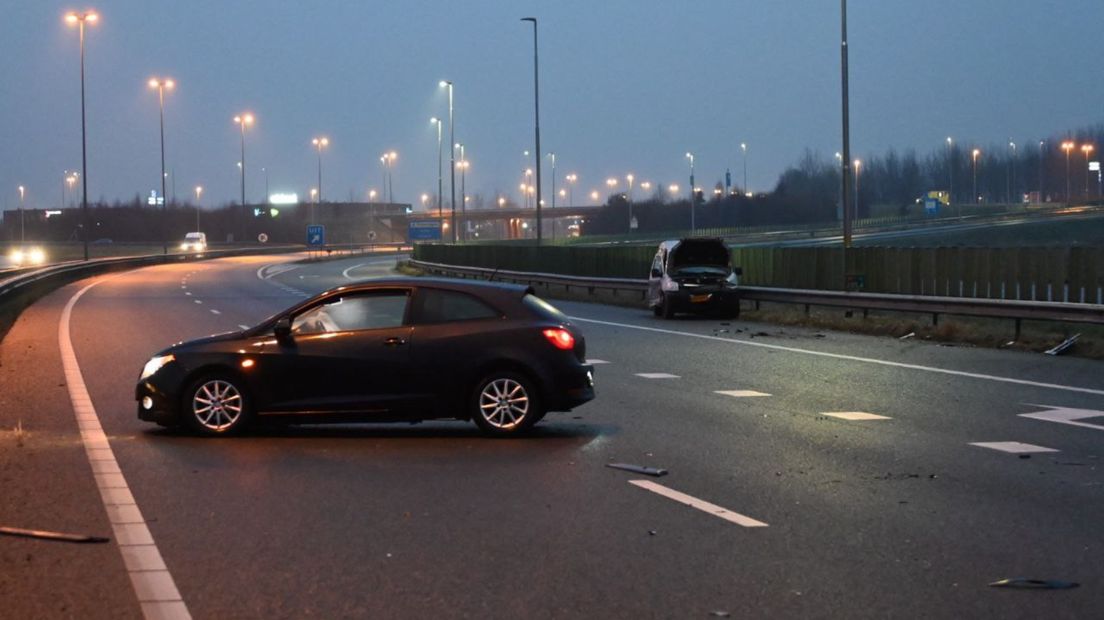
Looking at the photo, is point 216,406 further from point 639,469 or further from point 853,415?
point 853,415

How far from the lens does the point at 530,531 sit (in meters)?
8.50

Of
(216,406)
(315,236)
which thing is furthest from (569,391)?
(315,236)

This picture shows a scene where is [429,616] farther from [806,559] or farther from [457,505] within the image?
[457,505]

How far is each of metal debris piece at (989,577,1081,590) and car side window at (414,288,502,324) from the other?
21.0ft

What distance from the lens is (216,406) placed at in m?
12.7

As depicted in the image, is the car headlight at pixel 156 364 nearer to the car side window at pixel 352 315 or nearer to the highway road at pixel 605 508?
the highway road at pixel 605 508

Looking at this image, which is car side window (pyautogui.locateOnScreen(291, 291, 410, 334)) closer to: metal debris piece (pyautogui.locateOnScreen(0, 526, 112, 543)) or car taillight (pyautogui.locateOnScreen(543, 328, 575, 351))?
car taillight (pyautogui.locateOnScreen(543, 328, 575, 351))

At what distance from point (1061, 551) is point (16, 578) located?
563 cm

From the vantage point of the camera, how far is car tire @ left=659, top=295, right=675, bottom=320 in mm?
31391

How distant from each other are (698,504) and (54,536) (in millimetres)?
4043

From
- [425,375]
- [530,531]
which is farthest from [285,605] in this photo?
[425,375]

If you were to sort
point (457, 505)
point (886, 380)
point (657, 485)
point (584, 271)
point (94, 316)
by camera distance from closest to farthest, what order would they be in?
1. point (457, 505)
2. point (657, 485)
3. point (886, 380)
4. point (94, 316)
5. point (584, 271)

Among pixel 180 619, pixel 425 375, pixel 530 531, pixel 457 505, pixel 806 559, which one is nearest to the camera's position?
pixel 180 619

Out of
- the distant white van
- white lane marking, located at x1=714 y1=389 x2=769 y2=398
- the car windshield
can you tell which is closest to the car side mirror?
white lane marking, located at x1=714 y1=389 x2=769 y2=398
